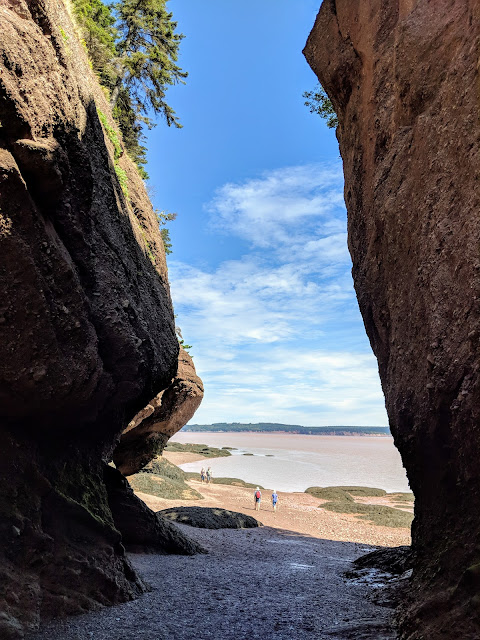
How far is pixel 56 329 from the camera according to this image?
6.59m

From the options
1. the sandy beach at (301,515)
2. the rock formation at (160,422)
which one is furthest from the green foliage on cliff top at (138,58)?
the sandy beach at (301,515)

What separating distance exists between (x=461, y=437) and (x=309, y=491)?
34.9m

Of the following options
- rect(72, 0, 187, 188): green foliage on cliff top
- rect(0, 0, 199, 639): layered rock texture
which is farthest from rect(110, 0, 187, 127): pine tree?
rect(0, 0, 199, 639): layered rock texture

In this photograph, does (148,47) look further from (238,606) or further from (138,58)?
(238,606)

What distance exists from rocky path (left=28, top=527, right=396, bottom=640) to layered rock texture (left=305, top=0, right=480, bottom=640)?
1483 mm

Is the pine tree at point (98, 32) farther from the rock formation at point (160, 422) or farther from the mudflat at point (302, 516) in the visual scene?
the mudflat at point (302, 516)

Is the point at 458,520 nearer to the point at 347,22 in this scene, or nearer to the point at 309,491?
the point at 347,22

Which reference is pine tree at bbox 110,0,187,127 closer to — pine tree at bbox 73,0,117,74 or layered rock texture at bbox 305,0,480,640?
pine tree at bbox 73,0,117,74

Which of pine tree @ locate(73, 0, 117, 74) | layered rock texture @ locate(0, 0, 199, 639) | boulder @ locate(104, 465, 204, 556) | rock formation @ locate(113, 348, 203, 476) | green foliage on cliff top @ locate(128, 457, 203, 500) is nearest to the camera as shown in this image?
layered rock texture @ locate(0, 0, 199, 639)

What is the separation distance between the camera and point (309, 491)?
37125 millimetres

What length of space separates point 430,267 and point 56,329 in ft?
20.4

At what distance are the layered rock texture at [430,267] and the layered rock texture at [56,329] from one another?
532 centimetres

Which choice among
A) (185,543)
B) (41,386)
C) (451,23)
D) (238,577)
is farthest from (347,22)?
(185,543)

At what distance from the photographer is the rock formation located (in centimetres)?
1666
